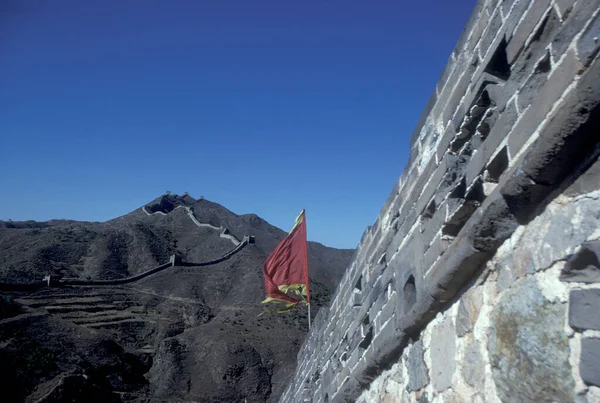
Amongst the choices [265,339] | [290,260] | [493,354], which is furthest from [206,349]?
[493,354]

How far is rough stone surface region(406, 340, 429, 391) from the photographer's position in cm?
264

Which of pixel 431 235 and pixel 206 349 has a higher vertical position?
pixel 431 235

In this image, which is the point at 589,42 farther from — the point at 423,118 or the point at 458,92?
the point at 423,118

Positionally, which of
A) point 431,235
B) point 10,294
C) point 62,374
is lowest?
point 62,374

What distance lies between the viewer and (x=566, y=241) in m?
1.55

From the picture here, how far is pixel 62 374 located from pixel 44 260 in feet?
67.6

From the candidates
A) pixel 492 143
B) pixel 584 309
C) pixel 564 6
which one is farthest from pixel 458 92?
pixel 584 309

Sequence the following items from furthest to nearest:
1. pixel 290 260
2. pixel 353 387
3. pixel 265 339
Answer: pixel 265 339, pixel 290 260, pixel 353 387

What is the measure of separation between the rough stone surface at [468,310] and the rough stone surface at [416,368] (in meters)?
0.45

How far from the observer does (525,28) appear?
190 cm

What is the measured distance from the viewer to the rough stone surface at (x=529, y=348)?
1556 mm

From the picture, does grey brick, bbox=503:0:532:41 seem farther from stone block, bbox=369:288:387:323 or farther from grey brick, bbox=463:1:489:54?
stone block, bbox=369:288:387:323

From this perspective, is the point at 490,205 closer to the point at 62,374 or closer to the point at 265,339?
the point at 62,374

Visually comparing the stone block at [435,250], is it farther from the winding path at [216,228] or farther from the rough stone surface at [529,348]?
the winding path at [216,228]
